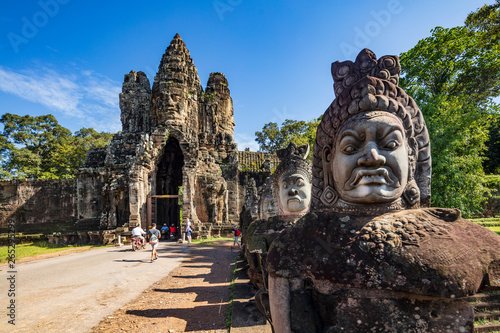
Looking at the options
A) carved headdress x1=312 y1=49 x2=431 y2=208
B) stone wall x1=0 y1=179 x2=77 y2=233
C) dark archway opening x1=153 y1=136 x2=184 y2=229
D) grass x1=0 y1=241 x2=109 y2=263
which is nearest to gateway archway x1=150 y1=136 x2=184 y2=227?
dark archway opening x1=153 y1=136 x2=184 y2=229

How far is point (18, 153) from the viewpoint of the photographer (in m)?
26.6

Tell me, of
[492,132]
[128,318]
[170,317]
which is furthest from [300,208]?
[492,132]

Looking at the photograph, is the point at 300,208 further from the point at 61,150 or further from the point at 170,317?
the point at 61,150

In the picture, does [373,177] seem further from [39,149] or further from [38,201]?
[39,149]

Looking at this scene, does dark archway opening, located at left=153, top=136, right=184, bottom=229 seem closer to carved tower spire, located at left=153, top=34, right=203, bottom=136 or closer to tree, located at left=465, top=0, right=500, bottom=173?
carved tower spire, located at left=153, top=34, right=203, bottom=136

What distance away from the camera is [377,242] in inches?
62.4

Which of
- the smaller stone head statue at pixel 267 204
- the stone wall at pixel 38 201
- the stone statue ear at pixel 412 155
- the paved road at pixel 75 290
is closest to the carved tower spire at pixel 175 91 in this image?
the stone wall at pixel 38 201

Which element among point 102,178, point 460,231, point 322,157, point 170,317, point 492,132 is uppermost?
point 492,132

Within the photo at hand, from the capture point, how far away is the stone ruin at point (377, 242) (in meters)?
1.49

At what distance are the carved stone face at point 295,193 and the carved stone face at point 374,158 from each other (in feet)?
5.74

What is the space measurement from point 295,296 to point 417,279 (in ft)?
2.39

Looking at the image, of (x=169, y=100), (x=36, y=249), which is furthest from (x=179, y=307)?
(x=169, y=100)

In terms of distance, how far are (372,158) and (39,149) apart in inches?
1482

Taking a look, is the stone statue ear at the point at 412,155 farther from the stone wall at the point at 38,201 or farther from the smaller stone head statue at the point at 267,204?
the stone wall at the point at 38,201
